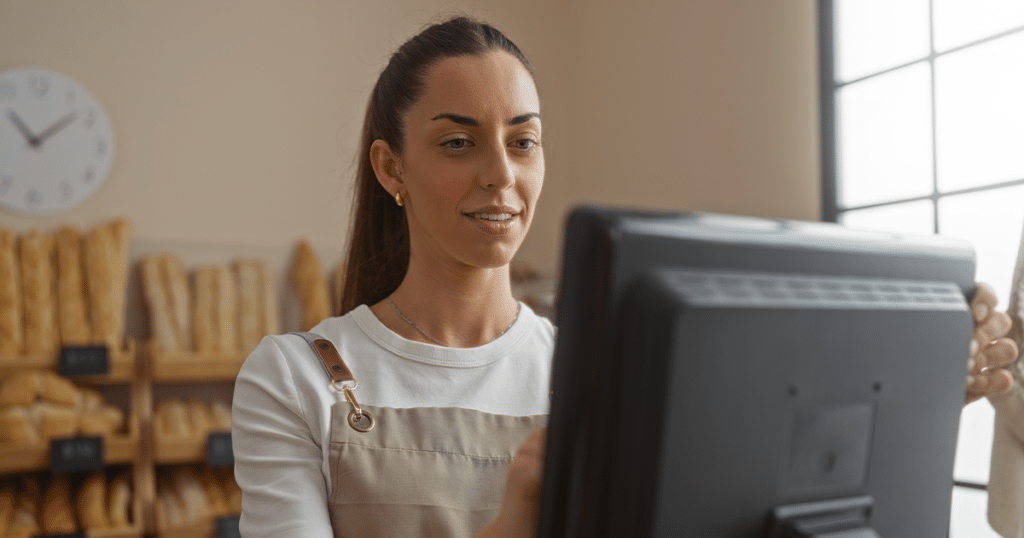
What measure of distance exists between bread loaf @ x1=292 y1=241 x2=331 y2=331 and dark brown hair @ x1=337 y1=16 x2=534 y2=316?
174cm

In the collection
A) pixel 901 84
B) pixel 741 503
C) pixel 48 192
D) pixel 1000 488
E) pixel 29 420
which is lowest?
pixel 29 420

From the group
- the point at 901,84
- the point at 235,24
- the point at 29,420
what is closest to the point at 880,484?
the point at 901,84

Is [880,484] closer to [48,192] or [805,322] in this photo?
[805,322]

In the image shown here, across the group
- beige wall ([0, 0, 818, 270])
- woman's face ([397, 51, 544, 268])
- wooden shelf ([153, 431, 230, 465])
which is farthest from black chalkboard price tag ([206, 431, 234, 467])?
woman's face ([397, 51, 544, 268])

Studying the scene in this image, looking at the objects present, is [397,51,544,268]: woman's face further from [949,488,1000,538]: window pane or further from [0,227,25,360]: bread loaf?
[0,227,25,360]: bread loaf

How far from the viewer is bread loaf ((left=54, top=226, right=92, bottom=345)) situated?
8.57ft

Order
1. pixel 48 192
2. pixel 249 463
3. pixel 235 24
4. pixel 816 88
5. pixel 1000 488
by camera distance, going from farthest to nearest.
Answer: pixel 235 24 < pixel 48 192 < pixel 816 88 < pixel 1000 488 < pixel 249 463

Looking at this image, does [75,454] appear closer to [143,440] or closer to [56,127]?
[143,440]

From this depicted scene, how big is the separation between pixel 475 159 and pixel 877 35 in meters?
2.00

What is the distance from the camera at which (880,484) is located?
21.4 inches

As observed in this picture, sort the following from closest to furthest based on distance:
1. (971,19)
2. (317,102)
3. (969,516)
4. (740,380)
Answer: (740,380) → (969,516) → (971,19) → (317,102)

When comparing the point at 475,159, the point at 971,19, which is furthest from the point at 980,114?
the point at 475,159

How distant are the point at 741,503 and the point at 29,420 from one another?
2.59 metres

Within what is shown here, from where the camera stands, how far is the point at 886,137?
2.42 meters
